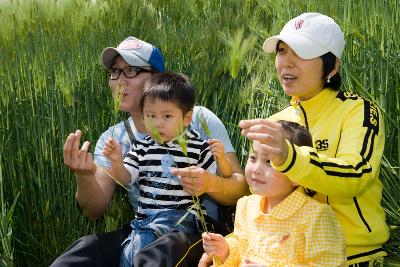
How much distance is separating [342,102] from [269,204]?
39 centimetres

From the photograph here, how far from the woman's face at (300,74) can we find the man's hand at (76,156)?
2.06 ft

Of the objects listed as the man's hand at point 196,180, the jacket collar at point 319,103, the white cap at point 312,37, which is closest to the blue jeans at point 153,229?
the man's hand at point 196,180

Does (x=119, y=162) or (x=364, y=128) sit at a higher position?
(x=364, y=128)

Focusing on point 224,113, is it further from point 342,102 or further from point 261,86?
point 342,102

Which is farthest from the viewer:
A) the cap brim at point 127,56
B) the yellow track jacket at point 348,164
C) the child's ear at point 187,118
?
the cap brim at point 127,56

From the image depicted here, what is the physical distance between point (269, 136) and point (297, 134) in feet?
0.94

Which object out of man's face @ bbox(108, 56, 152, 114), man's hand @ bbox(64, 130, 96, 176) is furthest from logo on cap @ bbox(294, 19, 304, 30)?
man's hand @ bbox(64, 130, 96, 176)

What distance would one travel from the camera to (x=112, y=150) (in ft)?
8.11

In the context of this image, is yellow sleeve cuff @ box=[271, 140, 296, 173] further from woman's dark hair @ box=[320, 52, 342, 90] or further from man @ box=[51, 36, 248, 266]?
woman's dark hair @ box=[320, 52, 342, 90]

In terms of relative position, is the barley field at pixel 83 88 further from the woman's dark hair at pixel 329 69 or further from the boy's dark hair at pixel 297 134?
the boy's dark hair at pixel 297 134

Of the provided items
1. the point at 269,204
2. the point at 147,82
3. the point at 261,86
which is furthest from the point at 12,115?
the point at 269,204

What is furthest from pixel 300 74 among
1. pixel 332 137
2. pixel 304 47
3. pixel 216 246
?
pixel 216 246

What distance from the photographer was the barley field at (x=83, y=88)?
2.70m

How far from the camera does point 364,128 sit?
2252 mm
